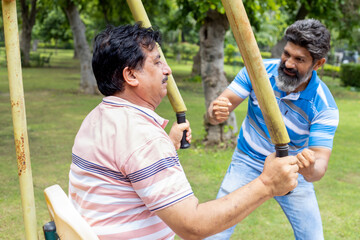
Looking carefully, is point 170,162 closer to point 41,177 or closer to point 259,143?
point 259,143

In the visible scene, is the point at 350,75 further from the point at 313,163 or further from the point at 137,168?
the point at 137,168

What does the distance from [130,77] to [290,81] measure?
1.53 m

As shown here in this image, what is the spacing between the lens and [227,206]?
1579mm

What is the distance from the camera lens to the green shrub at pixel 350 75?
2238 centimetres

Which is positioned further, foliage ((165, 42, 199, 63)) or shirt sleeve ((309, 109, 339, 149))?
foliage ((165, 42, 199, 63))

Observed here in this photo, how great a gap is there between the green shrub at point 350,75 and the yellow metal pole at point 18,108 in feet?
74.1

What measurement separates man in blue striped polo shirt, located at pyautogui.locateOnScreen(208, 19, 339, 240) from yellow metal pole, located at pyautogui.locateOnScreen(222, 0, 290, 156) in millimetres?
1204

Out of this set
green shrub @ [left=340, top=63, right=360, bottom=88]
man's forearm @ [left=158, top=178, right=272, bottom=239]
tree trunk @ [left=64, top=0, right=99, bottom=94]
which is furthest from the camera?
green shrub @ [left=340, top=63, right=360, bottom=88]

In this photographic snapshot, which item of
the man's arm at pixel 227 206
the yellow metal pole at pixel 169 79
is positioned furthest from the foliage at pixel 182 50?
the man's arm at pixel 227 206

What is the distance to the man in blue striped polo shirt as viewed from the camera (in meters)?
2.85

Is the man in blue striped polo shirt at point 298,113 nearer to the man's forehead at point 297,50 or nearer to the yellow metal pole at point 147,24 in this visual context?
the man's forehead at point 297,50

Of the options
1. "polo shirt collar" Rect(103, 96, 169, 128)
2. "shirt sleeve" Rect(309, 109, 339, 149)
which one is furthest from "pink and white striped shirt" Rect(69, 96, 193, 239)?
"shirt sleeve" Rect(309, 109, 339, 149)

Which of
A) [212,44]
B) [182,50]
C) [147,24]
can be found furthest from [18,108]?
[182,50]

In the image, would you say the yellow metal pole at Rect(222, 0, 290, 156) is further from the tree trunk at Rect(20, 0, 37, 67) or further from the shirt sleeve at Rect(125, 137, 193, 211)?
the tree trunk at Rect(20, 0, 37, 67)
